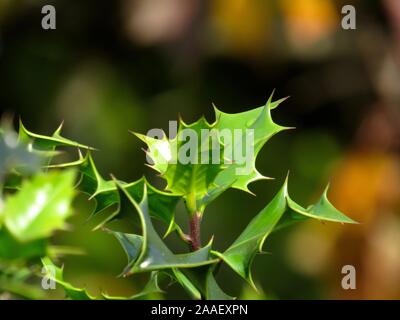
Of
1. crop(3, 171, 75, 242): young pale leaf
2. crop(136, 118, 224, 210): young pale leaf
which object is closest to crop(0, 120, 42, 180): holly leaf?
crop(3, 171, 75, 242): young pale leaf

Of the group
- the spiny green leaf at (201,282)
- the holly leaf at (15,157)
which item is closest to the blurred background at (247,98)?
the spiny green leaf at (201,282)

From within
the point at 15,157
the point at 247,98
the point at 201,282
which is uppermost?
the point at 247,98

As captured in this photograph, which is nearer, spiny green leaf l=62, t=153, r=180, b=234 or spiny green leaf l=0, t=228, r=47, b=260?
spiny green leaf l=0, t=228, r=47, b=260

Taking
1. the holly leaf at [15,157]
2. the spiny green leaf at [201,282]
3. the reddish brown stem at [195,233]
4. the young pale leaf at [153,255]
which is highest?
the holly leaf at [15,157]

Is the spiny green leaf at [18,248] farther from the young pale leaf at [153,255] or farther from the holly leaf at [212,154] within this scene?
the holly leaf at [212,154]

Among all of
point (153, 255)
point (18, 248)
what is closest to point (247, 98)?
point (153, 255)

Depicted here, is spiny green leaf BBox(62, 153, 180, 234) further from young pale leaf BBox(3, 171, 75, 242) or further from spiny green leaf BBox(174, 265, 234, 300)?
young pale leaf BBox(3, 171, 75, 242)

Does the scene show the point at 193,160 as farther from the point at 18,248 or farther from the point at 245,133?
the point at 18,248
